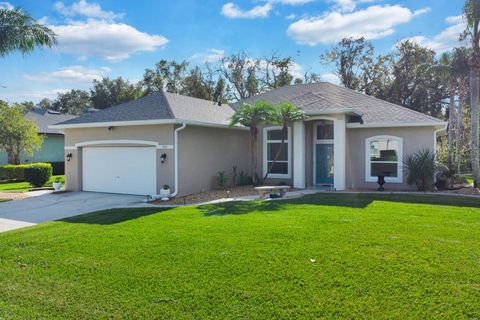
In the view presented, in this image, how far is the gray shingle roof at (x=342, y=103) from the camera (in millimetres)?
15656

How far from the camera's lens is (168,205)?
1230 cm

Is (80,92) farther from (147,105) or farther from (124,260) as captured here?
(124,260)

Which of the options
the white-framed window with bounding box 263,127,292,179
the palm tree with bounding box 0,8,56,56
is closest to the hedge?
the palm tree with bounding box 0,8,56,56

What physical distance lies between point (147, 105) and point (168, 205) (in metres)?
5.64

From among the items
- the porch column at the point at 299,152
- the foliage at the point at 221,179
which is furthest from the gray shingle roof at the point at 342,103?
the foliage at the point at 221,179

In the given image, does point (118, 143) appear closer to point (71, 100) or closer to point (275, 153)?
point (275, 153)

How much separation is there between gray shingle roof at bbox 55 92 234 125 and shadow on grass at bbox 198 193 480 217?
4362 millimetres

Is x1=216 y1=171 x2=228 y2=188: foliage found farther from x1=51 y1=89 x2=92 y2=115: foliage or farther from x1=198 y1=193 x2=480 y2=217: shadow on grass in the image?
x1=51 y1=89 x2=92 y2=115: foliage

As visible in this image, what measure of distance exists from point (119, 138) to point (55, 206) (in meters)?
3.91

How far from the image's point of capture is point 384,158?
15.9 metres

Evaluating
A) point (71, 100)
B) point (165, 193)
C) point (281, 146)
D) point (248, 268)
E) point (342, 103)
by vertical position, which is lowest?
point (248, 268)

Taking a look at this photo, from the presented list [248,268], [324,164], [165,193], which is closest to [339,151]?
[324,164]

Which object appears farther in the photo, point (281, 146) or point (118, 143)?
point (281, 146)

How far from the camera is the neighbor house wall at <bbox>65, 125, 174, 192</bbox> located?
13992 millimetres
